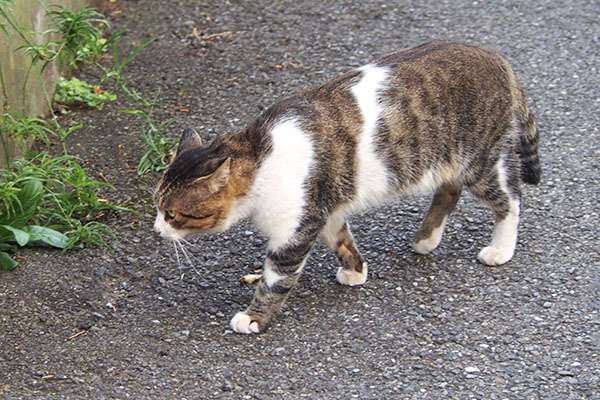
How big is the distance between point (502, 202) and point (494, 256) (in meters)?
0.29

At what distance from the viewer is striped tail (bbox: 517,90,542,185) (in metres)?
4.17

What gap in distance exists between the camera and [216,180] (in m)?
3.50

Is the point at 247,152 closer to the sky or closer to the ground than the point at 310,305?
closer to the sky

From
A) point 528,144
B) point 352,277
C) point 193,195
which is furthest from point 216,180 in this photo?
point 528,144

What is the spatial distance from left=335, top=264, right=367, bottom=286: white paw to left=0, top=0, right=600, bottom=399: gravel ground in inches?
2.3

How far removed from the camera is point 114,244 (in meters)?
4.34

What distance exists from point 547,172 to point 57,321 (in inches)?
120

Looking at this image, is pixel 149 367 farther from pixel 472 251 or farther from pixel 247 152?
pixel 472 251

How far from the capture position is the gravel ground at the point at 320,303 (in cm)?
337

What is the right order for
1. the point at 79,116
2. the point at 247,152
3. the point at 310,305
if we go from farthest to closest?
the point at 79,116, the point at 310,305, the point at 247,152

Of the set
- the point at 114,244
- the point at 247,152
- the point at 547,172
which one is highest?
the point at 247,152

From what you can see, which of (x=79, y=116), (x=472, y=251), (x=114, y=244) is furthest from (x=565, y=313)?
(x=79, y=116)

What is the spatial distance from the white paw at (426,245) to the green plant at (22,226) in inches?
74.1

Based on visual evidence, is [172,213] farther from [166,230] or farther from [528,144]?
[528,144]
